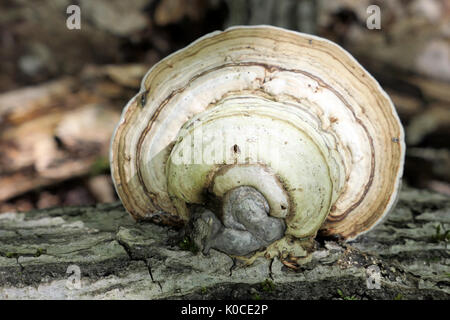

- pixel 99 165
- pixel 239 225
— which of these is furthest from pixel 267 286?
pixel 99 165

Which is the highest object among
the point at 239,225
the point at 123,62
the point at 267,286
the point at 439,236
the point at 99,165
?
the point at 123,62

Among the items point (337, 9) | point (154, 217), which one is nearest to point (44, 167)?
point (154, 217)

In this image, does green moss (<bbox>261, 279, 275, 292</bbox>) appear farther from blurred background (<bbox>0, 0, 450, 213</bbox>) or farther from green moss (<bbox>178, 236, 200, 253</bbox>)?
blurred background (<bbox>0, 0, 450, 213</bbox>)

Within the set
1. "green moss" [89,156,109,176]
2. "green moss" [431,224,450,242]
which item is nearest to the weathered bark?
"green moss" [431,224,450,242]

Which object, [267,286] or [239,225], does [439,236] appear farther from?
[239,225]

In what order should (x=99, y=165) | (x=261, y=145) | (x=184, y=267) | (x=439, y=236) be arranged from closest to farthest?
(x=261, y=145)
(x=184, y=267)
(x=439, y=236)
(x=99, y=165)

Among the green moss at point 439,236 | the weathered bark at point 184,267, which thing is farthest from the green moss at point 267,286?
the green moss at point 439,236

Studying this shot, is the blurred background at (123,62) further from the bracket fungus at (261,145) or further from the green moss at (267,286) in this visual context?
the green moss at (267,286)
